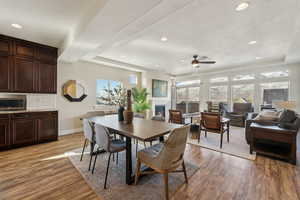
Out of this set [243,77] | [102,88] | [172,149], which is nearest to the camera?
[172,149]

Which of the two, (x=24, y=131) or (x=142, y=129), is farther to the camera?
(x=24, y=131)

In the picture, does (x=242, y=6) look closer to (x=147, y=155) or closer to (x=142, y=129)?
(x=142, y=129)

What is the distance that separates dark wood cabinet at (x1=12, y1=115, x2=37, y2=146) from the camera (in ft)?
10.1

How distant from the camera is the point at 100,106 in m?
5.18

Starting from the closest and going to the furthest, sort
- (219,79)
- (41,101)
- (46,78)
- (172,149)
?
1. (172,149)
2. (46,78)
3. (41,101)
4. (219,79)

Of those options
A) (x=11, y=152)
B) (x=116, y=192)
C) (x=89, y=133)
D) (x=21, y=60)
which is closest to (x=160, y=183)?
(x=116, y=192)

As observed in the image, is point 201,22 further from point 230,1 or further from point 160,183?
point 160,183

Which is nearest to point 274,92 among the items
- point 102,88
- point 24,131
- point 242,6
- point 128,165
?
point 242,6

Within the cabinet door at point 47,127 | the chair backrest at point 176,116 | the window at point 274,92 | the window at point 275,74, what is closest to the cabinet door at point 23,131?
the cabinet door at point 47,127

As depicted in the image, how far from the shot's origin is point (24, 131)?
3188mm

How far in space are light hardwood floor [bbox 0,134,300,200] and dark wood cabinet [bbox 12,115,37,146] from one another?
361 millimetres

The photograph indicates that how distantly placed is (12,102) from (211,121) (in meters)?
5.18

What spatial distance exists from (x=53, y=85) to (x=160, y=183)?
3.89m

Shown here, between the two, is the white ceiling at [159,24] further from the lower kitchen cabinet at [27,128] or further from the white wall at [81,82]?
the lower kitchen cabinet at [27,128]
